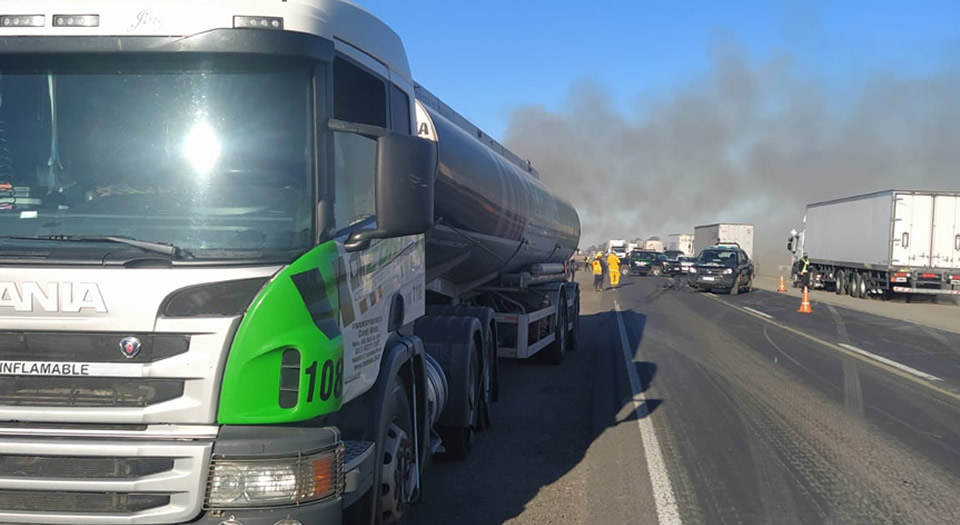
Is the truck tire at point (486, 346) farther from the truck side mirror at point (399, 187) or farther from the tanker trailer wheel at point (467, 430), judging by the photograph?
the truck side mirror at point (399, 187)

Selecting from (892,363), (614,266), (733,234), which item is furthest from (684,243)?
(892,363)

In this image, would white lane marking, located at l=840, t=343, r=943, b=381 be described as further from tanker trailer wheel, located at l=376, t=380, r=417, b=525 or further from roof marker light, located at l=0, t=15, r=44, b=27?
roof marker light, located at l=0, t=15, r=44, b=27

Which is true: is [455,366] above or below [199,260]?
below

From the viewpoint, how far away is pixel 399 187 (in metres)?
3.15

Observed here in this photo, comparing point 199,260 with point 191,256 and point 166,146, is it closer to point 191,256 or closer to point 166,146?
point 191,256

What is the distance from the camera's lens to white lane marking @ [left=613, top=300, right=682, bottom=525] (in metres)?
4.93

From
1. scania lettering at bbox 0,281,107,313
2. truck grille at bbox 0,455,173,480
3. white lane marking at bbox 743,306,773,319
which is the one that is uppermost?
scania lettering at bbox 0,281,107,313

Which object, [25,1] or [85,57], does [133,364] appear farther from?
[25,1]

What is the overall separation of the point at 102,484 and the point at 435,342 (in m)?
3.52

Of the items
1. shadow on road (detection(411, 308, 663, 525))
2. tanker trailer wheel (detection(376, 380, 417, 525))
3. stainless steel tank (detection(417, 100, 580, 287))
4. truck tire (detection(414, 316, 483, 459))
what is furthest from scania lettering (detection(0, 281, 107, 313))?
truck tire (detection(414, 316, 483, 459))

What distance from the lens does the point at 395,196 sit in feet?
10.3

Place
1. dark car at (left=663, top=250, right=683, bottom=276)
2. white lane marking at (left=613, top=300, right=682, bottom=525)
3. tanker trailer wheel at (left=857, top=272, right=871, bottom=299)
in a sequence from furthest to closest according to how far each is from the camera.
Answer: dark car at (left=663, top=250, right=683, bottom=276) → tanker trailer wheel at (left=857, top=272, right=871, bottom=299) → white lane marking at (left=613, top=300, right=682, bottom=525)

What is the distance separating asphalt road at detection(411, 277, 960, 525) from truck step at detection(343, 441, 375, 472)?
169 cm

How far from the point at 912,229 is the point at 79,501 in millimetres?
29293
